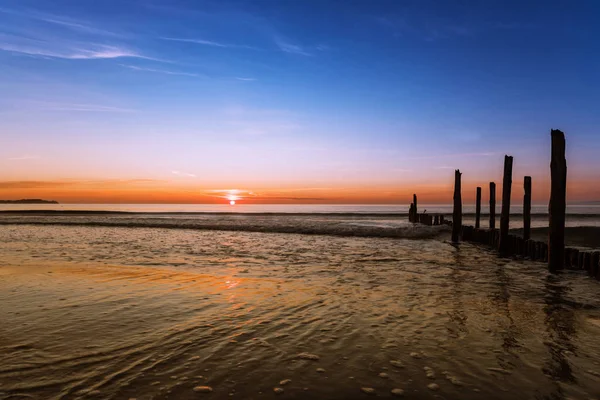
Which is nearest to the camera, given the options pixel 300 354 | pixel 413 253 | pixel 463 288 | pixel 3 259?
pixel 300 354

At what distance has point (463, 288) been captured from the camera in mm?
10180

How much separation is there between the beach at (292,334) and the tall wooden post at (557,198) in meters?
1.48

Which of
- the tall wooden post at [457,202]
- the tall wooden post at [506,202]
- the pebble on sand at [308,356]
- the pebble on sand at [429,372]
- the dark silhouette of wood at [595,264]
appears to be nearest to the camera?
the pebble on sand at [429,372]

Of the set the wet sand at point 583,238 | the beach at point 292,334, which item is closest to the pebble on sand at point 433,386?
the beach at point 292,334

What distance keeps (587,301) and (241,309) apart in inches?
304

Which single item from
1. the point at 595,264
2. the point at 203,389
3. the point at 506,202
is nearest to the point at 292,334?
the point at 203,389

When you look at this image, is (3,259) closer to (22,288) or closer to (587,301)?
(22,288)

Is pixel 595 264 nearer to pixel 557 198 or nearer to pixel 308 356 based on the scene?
pixel 557 198

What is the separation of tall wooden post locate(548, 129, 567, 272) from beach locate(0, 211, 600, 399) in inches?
58.3

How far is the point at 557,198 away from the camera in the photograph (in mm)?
13266

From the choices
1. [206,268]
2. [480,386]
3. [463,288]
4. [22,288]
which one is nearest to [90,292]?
[22,288]

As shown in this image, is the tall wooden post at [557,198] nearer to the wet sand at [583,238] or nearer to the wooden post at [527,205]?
the wooden post at [527,205]

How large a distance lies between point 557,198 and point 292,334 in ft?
37.6

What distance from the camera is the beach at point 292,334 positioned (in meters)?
4.39
